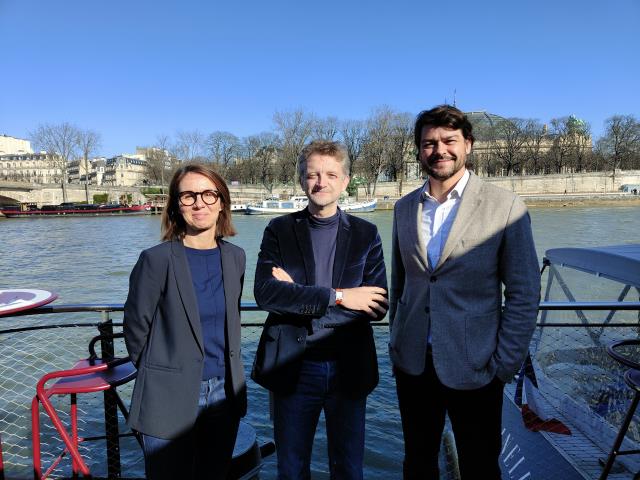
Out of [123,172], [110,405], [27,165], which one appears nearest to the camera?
[110,405]

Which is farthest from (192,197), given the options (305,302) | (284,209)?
(284,209)

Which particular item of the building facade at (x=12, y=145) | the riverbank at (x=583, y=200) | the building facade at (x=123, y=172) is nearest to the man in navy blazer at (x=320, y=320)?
the riverbank at (x=583, y=200)

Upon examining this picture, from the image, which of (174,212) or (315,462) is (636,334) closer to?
(315,462)

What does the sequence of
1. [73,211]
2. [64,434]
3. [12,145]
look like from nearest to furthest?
[64,434]
[73,211]
[12,145]

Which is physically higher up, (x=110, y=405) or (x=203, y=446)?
(x=203, y=446)

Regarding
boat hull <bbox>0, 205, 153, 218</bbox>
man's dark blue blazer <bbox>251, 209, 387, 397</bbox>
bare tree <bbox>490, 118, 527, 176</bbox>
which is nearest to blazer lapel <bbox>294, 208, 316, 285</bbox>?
man's dark blue blazer <bbox>251, 209, 387, 397</bbox>

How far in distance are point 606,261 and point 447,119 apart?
2.76 m

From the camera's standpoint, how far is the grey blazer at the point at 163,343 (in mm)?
1951

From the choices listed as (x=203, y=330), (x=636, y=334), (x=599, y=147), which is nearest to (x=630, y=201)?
(x=599, y=147)

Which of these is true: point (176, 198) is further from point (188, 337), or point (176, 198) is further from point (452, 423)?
point (452, 423)

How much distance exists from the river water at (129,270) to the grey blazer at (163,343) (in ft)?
8.14

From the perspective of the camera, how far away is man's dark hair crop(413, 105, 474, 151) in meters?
2.04

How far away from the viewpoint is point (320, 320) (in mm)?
2135

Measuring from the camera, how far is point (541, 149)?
3115 inches
